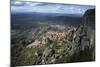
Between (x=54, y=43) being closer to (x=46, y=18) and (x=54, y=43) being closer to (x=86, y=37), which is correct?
(x=46, y=18)

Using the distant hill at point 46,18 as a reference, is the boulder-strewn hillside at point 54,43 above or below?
below

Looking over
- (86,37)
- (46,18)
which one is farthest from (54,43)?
(86,37)

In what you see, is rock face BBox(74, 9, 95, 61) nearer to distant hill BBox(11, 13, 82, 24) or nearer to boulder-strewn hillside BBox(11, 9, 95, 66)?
boulder-strewn hillside BBox(11, 9, 95, 66)

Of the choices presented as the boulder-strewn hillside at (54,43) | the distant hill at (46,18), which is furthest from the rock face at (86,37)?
the distant hill at (46,18)

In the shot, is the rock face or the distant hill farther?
the rock face

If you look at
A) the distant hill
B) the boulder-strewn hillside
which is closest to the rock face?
the boulder-strewn hillside

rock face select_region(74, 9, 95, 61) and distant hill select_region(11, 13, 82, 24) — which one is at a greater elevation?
distant hill select_region(11, 13, 82, 24)

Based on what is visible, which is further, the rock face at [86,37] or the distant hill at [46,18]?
the rock face at [86,37]

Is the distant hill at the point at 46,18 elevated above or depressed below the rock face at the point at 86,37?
above

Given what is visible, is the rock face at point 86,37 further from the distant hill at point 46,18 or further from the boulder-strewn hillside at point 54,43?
the distant hill at point 46,18
